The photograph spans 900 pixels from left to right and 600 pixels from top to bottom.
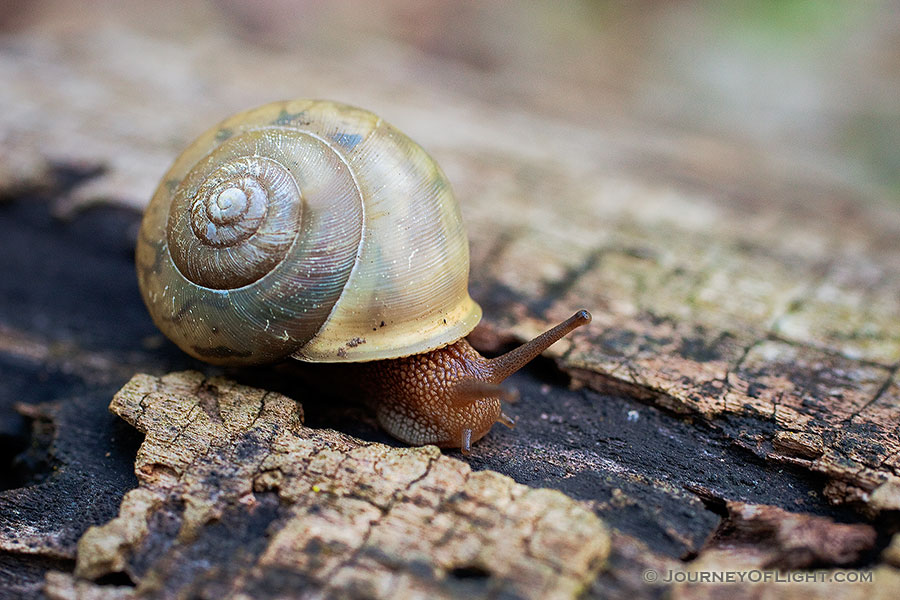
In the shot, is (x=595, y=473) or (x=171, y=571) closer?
(x=171, y=571)

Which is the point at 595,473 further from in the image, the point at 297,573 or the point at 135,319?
the point at 135,319

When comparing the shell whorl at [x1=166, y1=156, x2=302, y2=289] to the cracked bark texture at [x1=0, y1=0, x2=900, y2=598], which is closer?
the cracked bark texture at [x1=0, y1=0, x2=900, y2=598]

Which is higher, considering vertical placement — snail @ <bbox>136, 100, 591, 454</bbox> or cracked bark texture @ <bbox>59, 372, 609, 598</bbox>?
snail @ <bbox>136, 100, 591, 454</bbox>

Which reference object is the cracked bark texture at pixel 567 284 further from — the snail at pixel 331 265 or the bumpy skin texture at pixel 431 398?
the snail at pixel 331 265

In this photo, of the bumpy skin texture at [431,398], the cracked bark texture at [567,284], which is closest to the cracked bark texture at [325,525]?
the cracked bark texture at [567,284]

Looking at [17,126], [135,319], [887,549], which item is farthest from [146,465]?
[17,126]

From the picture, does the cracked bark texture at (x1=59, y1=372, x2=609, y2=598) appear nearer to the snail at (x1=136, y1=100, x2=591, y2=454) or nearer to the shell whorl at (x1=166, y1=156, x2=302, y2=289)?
the snail at (x1=136, y1=100, x2=591, y2=454)

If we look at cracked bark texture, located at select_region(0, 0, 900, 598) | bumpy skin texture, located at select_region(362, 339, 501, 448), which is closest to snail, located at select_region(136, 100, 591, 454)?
bumpy skin texture, located at select_region(362, 339, 501, 448)

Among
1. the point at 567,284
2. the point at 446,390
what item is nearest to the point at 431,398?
the point at 446,390
